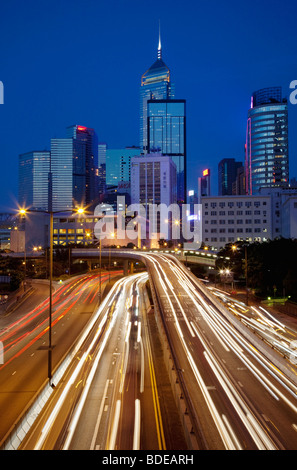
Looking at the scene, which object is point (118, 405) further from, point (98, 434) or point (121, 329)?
→ point (121, 329)

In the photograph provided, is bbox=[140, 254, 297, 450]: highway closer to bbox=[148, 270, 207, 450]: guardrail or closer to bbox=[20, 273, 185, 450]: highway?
bbox=[148, 270, 207, 450]: guardrail

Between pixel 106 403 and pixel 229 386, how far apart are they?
6.93 m

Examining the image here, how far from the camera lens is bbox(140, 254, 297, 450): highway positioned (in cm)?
1609

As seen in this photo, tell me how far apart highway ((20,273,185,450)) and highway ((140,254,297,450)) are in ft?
7.15

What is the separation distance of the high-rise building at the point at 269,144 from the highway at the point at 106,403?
17488 centimetres

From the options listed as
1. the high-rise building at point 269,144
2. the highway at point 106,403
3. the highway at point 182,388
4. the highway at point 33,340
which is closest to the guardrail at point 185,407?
the highway at point 182,388

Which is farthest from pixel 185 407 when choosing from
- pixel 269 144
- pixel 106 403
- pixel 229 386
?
pixel 269 144

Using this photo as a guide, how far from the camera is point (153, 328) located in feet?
134

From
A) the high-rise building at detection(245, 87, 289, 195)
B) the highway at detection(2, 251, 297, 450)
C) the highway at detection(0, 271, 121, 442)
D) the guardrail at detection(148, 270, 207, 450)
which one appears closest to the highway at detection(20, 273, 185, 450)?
the highway at detection(2, 251, 297, 450)

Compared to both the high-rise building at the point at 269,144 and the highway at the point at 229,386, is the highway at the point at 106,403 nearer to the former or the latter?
the highway at the point at 229,386
